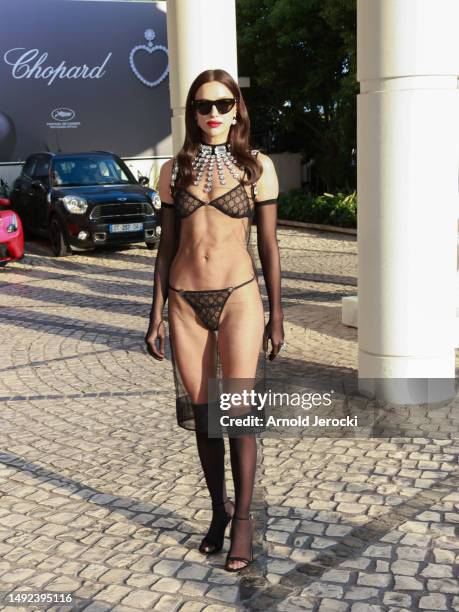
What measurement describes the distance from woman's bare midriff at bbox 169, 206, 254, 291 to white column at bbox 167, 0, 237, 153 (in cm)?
433

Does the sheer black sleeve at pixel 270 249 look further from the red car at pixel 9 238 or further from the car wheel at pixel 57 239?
the car wheel at pixel 57 239

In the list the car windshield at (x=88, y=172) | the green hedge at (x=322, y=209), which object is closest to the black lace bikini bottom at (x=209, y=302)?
the car windshield at (x=88, y=172)

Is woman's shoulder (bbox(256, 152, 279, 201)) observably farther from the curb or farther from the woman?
the curb

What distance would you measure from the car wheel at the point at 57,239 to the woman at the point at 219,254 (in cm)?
1201

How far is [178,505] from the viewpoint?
179 inches

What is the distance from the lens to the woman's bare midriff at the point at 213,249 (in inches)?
145

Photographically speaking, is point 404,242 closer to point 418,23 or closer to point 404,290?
point 404,290

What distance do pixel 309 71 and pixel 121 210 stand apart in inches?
300

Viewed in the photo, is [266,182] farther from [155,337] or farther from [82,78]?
[82,78]

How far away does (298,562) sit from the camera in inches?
151

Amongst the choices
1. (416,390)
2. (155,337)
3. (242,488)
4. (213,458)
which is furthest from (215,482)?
(416,390)

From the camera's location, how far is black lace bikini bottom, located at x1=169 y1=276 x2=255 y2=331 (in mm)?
3701

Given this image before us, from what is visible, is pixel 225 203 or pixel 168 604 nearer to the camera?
pixel 168 604

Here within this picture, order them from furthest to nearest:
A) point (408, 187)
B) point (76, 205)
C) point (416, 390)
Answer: point (76, 205) → point (416, 390) → point (408, 187)
